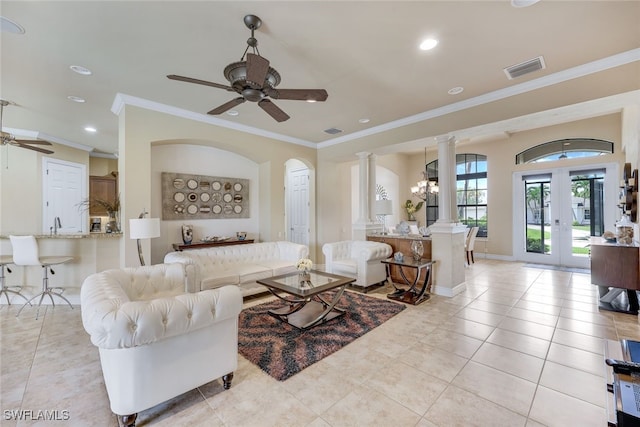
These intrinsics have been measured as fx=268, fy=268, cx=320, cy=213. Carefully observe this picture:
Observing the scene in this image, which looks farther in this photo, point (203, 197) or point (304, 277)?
point (203, 197)

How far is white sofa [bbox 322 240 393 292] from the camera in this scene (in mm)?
4688

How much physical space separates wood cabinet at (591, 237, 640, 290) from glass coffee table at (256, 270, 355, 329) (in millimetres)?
3606

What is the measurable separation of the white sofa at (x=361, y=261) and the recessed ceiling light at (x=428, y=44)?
3076 mm

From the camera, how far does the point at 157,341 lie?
174cm

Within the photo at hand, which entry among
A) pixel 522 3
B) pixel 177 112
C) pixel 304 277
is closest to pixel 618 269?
pixel 522 3

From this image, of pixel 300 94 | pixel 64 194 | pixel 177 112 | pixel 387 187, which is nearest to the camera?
pixel 300 94

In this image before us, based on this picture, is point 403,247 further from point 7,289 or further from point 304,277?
point 7,289

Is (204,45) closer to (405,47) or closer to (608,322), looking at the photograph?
(405,47)

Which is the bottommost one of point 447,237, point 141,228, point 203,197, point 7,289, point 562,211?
point 7,289

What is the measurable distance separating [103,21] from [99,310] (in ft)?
8.26

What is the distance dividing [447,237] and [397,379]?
2.84 metres

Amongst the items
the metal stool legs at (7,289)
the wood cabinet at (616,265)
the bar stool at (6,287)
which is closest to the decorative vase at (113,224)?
the bar stool at (6,287)

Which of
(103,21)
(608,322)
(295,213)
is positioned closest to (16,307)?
(103,21)

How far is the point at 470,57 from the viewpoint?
2953 millimetres
